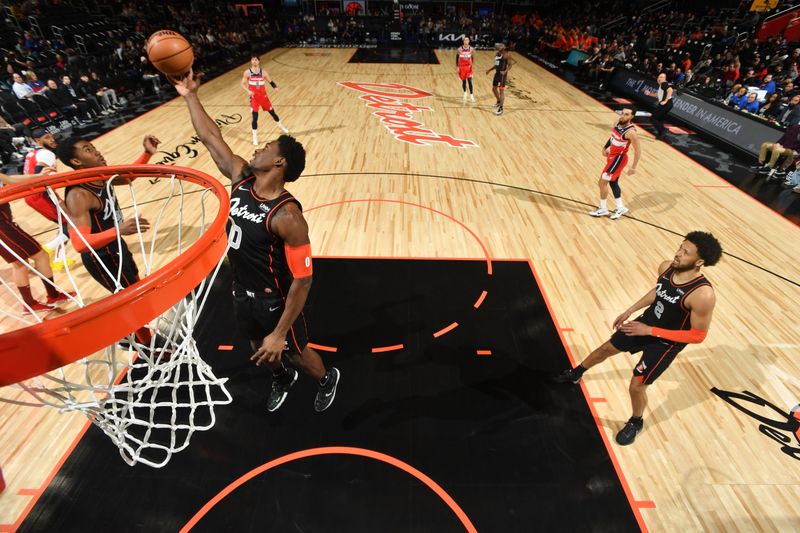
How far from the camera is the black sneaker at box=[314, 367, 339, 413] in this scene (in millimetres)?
3496

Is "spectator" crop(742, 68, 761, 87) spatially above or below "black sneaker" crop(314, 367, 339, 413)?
above

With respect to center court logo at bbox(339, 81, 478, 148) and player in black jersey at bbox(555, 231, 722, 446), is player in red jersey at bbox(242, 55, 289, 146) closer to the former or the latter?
center court logo at bbox(339, 81, 478, 148)

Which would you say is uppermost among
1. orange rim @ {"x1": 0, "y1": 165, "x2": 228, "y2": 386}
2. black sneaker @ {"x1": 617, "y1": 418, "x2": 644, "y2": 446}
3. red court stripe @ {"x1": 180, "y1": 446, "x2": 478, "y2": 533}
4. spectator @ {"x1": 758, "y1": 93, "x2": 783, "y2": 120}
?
orange rim @ {"x1": 0, "y1": 165, "x2": 228, "y2": 386}

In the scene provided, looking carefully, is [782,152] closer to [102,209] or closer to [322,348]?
[322,348]

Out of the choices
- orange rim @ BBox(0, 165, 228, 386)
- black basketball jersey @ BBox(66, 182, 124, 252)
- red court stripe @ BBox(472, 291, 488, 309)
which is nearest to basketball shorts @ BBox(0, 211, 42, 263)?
black basketball jersey @ BBox(66, 182, 124, 252)

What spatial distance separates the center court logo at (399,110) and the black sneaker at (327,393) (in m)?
7.15

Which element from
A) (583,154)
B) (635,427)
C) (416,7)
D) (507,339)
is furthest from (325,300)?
(416,7)

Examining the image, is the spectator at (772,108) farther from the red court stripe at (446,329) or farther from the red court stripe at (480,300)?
the red court stripe at (446,329)

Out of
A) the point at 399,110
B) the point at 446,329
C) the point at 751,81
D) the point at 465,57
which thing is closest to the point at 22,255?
the point at 446,329

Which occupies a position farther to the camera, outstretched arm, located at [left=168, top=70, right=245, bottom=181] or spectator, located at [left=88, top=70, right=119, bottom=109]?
spectator, located at [left=88, top=70, right=119, bottom=109]

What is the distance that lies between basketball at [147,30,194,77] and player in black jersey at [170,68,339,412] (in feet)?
0.31

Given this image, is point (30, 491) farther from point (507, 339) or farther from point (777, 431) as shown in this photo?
point (777, 431)

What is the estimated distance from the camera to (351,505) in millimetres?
2893

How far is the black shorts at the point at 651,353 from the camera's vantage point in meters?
2.96
